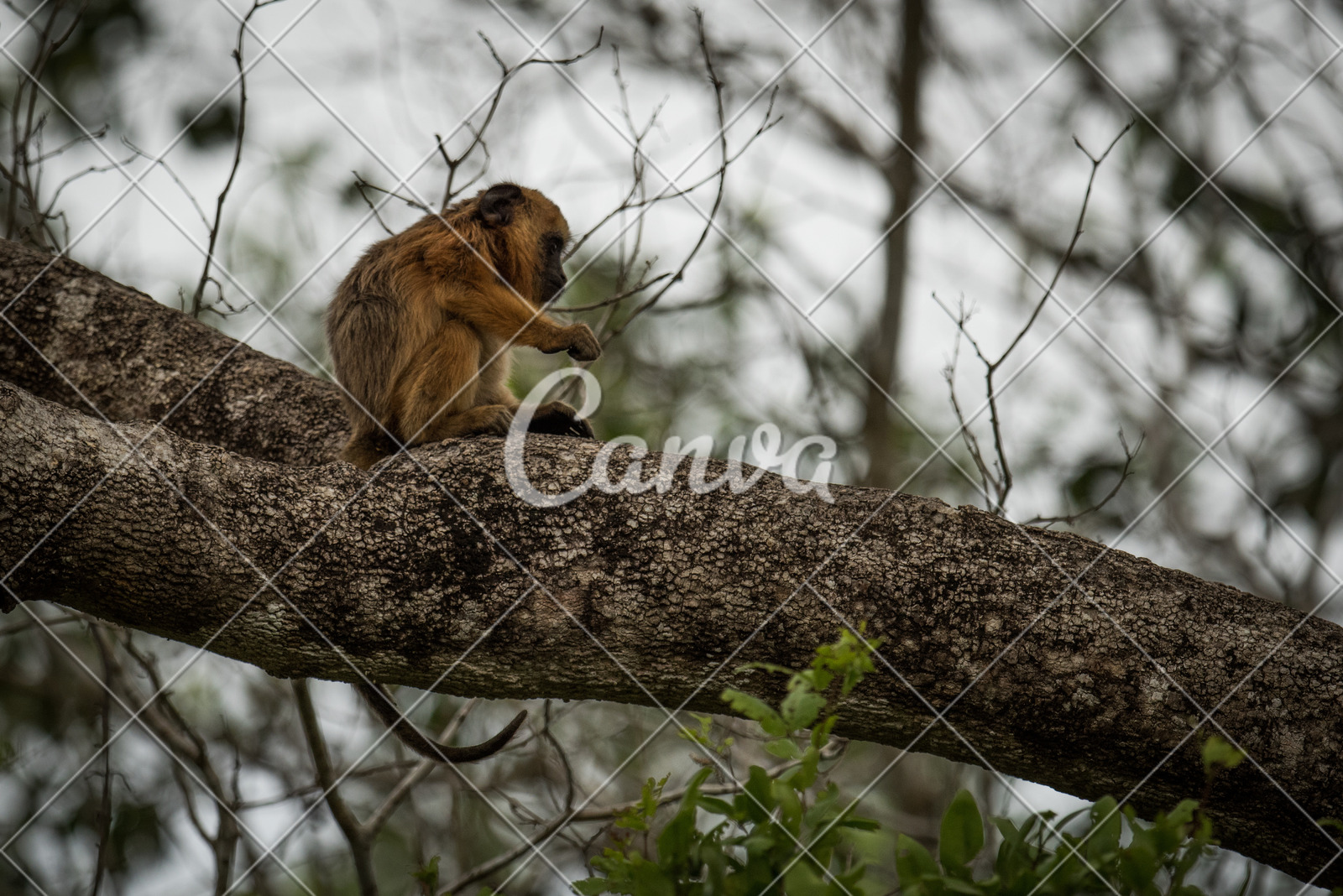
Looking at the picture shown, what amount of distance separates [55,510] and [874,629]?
86.3 inches

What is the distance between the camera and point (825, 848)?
2184 millimetres

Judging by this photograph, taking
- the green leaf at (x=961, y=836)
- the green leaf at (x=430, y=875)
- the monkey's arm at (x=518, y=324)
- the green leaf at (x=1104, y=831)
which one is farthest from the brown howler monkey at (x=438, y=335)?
the green leaf at (x=1104, y=831)

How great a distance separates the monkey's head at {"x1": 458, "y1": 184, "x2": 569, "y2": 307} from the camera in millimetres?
5066

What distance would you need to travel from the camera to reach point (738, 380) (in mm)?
9891

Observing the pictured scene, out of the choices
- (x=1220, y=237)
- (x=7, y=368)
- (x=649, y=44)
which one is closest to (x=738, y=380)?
(x=649, y=44)

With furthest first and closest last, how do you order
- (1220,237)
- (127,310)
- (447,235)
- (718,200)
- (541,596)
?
Result: (1220,237) < (447,235) < (127,310) < (718,200) < (541,596)

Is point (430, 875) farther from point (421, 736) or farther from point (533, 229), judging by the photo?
point (533, 229)

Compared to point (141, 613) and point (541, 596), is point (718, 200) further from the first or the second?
point (141, 613)

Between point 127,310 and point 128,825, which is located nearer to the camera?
point 127,310

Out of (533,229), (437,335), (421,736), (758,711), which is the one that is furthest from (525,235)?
(758,711)

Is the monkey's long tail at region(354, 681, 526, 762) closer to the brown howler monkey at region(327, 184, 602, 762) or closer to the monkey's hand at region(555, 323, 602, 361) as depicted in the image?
the brown howler monkey at region(327, 184, 602, 762)

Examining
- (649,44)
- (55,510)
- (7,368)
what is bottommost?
(55,510)

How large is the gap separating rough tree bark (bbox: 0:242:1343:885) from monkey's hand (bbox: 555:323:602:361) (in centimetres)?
135

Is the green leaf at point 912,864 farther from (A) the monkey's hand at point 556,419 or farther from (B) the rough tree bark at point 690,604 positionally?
(A) the monkey's hand at point 556,419
